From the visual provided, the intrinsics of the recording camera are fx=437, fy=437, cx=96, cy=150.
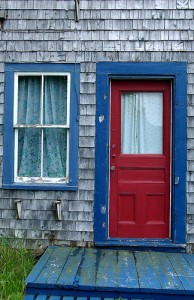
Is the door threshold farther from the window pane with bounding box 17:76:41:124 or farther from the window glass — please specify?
the window pane with bounding box 17:76:41:124

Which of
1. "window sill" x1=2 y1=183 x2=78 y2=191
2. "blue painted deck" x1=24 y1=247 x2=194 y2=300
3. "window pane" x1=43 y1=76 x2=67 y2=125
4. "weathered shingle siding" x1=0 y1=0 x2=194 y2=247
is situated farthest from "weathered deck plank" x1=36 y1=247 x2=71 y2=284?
"window pane" x1=43 y1=76 x2=67 y2=125

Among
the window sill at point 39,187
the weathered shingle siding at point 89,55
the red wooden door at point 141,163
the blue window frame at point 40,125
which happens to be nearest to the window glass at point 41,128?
the blue window frame at point 40,125

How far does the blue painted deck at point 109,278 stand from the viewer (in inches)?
169

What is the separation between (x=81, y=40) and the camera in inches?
233

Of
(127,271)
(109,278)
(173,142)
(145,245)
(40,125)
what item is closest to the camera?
(109,278)

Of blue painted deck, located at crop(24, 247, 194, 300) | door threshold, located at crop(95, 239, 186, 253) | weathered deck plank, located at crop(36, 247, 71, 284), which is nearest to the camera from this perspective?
blue painted deck, located at crop(24, 247, 194, 300)

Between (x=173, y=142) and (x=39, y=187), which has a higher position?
(x=173, y=142)

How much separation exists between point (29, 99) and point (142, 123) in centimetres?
158

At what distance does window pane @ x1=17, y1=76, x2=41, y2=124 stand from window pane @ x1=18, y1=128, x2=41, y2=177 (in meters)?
0.15

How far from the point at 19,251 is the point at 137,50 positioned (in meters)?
3.06

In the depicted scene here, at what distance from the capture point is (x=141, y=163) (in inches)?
233

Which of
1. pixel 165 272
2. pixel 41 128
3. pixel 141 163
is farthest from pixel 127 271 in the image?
pixel 41 128

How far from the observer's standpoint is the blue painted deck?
4305 millimetres

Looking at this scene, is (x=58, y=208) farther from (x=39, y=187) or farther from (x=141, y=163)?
(x=141, y=163)
